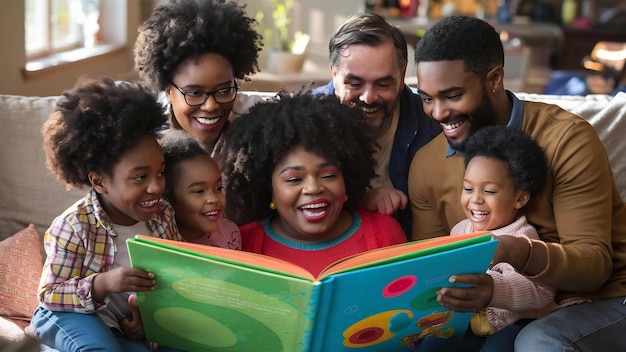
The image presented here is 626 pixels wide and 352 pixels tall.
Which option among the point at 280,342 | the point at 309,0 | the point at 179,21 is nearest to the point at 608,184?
the point at 280,342

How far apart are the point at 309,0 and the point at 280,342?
4759 millimetres

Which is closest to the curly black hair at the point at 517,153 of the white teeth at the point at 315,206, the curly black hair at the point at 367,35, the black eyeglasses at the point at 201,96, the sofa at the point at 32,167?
the white teeth at the point at 315,206

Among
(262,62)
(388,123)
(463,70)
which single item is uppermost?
(463,70)

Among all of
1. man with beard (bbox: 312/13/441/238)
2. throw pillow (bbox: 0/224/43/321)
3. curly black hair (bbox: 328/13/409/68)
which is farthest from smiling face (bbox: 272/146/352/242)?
throw pillow (bbox: 0/224/43/321)

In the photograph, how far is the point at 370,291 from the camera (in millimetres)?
1729

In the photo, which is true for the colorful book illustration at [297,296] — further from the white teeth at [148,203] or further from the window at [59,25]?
the window at [59,25]

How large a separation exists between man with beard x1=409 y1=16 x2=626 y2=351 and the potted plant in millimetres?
2413

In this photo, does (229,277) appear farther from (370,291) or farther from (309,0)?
(309,0)

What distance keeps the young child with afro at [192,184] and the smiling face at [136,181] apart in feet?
0.40

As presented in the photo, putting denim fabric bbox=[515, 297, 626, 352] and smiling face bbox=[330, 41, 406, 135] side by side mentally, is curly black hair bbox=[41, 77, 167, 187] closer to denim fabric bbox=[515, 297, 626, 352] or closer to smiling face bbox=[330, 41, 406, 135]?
smiling face bbox=[330, 41, 406, 135]

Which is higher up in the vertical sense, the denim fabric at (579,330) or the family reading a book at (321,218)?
the family reading a book at (321,218)

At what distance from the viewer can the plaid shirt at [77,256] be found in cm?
184

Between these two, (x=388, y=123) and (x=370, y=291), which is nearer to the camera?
(x=370, y=291)

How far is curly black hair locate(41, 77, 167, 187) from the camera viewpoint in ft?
6.28
